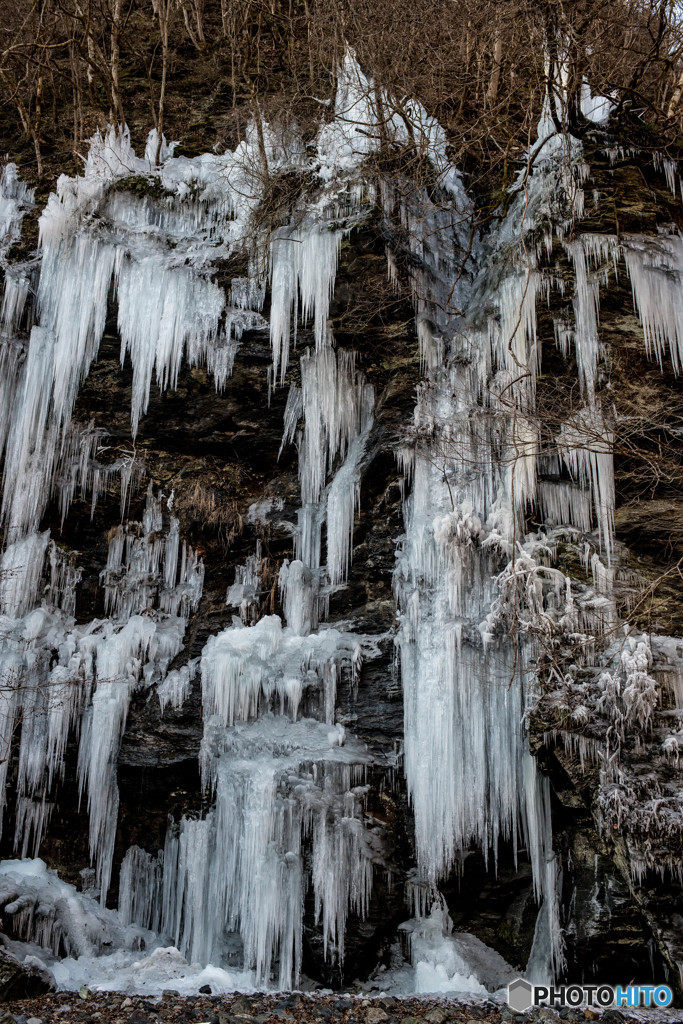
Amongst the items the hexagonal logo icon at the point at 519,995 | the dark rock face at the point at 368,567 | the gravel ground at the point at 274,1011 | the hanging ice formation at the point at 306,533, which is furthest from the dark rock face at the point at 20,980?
the hexagonal logo icon at the point at 519,995

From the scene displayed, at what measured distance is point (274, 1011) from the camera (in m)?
5.17

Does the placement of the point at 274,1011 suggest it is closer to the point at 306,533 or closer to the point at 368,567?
the point at 368,567

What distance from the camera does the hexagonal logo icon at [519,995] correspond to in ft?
17.7

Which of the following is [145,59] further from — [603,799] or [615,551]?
[603,799]

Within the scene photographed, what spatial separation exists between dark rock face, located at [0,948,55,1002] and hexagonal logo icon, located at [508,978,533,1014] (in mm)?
3761

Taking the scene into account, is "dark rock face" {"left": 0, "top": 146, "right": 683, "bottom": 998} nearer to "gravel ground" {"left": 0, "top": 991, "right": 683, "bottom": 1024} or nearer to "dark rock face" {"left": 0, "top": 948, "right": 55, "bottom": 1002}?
"dark rock face" {"left": 0, "top": 948, "right": 55, "bottom": 1002}

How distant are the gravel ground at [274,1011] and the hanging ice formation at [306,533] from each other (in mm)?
1091

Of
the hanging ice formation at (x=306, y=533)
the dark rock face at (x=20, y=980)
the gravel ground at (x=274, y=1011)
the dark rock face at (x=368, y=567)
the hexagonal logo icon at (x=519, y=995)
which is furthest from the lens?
the hanging ice formation at (x=306, y=533)

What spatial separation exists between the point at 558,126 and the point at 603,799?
6685 mm

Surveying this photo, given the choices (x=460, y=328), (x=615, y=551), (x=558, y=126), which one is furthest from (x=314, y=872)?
(x=558, y=126)

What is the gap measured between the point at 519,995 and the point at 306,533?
4931 mm

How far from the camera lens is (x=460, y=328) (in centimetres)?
832

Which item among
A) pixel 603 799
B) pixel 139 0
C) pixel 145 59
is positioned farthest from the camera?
pixel 139 0

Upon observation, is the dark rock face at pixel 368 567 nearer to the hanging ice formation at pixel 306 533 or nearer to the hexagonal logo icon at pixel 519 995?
the hanging ice formation at pixel 306 533
